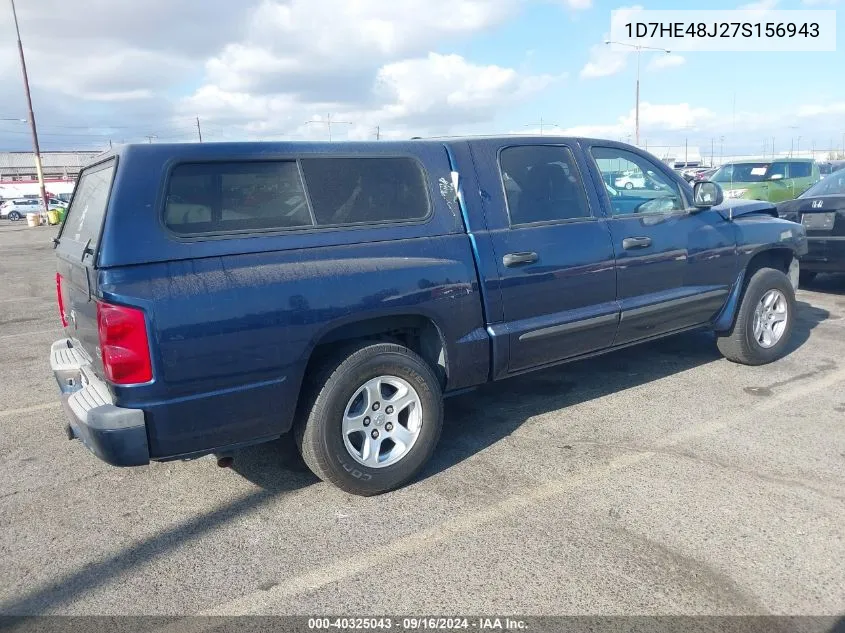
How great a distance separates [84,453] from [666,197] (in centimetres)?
435

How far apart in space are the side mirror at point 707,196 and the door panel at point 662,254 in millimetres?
76

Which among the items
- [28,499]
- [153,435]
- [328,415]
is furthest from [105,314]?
[28,499]

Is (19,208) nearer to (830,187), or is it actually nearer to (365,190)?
(830,187)

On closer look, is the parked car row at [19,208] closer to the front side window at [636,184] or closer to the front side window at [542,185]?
the front side window at [636,184]

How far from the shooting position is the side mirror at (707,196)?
515 centimetres

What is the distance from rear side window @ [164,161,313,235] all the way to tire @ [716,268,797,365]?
3.69m

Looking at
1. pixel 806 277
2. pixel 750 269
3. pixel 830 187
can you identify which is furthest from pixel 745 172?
pixel 750 269

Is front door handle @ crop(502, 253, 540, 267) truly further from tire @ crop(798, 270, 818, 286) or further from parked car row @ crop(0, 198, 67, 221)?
parked car row @ crop(0, 198, 67, 221)

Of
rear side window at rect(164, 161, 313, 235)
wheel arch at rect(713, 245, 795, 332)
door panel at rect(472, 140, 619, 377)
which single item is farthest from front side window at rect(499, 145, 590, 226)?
wheel arch at rect(713, 245, 795, 332)

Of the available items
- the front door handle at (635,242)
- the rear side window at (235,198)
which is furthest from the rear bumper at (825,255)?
the rear side window at (235,198)

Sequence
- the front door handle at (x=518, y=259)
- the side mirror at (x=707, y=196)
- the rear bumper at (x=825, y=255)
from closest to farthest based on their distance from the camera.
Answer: the front door handle at (x=518, y=259), the side mirror at (x=707, y=196), the rear bumper at (x=825, y=255)

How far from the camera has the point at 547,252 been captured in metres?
4.21

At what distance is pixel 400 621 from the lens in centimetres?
263

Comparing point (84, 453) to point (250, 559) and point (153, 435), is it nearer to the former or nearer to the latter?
point (153, 435)
